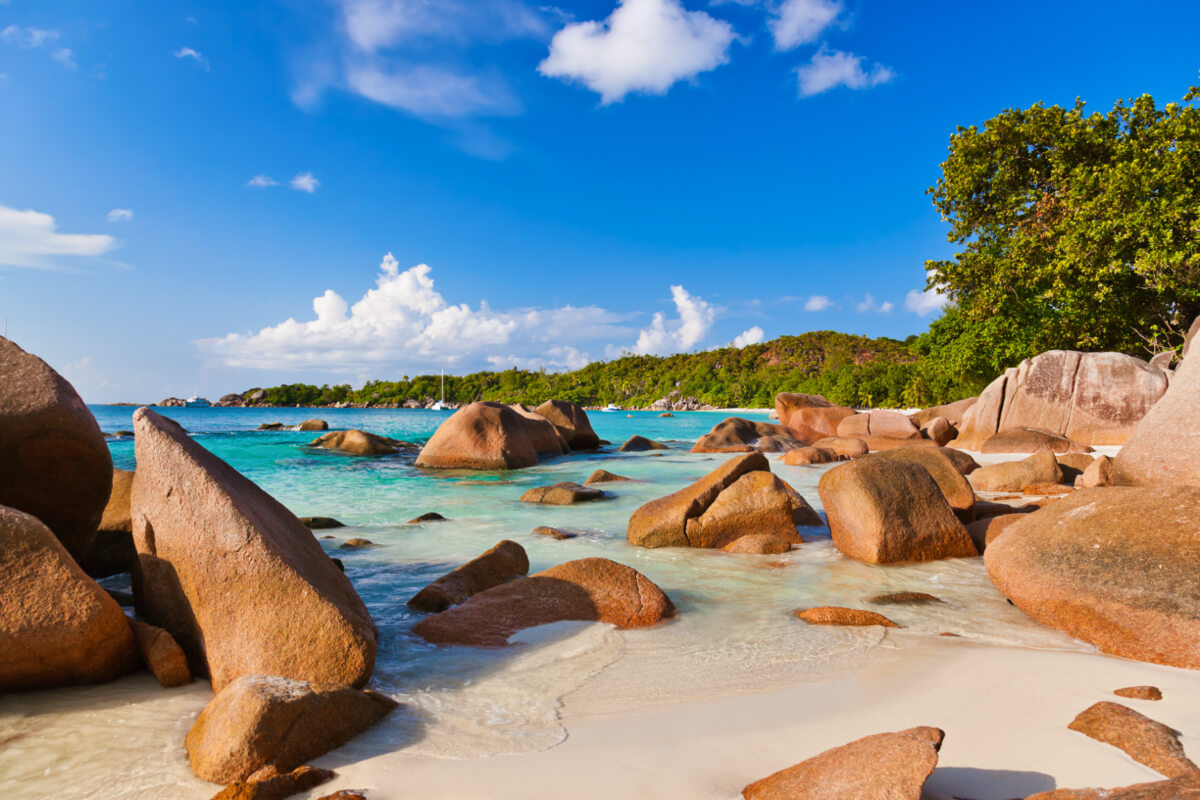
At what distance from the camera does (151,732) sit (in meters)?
2.98

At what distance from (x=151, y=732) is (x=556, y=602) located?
2540 millimetres

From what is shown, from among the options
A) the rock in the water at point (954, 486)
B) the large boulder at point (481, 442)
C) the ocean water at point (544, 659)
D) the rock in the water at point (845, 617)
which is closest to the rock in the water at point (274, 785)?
the ocean water at point (544, 659)

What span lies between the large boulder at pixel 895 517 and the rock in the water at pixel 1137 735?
132 inches

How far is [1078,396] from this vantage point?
16016 millimetres

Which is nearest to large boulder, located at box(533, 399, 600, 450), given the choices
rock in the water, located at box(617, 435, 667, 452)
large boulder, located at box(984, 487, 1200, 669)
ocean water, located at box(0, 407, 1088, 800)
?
rock in the water, located at box(617, 435, 667, 452)

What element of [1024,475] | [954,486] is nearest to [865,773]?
[954,486]

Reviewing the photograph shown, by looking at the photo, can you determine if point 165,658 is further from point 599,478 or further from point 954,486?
point 599,478

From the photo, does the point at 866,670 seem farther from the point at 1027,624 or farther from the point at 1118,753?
the point at 1027,624

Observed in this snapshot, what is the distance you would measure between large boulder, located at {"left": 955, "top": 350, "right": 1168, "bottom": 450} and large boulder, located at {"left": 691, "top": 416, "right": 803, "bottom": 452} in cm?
638

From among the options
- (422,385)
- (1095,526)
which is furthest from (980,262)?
(422,385)

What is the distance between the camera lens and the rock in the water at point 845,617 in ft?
14.9

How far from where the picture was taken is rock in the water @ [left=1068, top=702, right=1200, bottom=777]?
2.45 meters

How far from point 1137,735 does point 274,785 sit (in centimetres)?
353

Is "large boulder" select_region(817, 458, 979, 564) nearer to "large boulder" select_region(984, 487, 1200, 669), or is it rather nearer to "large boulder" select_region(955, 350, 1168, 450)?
"large boulder" select_region(984, 487, 1200, 669)
